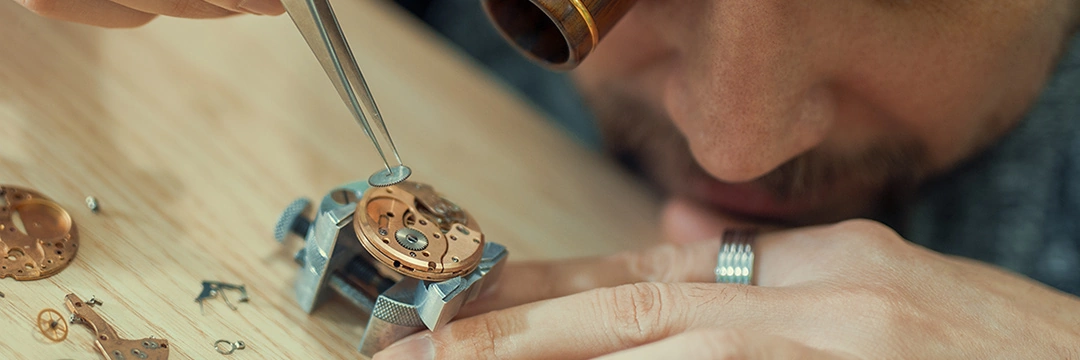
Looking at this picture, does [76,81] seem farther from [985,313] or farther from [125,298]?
[985,313]

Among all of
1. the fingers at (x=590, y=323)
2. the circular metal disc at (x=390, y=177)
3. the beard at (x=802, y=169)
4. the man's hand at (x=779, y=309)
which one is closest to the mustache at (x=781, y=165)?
the beard at (x=802, y=169)

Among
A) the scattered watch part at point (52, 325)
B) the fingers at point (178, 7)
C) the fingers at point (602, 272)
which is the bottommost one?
the scattered watch part at point (52, 325)

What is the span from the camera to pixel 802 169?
0.94 metres

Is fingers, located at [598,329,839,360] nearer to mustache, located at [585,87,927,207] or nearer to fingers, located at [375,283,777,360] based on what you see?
fingers, located at [375,283,777,360]

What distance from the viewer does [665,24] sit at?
792mm

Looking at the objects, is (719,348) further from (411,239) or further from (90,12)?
(90,12)

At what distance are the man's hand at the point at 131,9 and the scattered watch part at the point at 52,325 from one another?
24 centimetres

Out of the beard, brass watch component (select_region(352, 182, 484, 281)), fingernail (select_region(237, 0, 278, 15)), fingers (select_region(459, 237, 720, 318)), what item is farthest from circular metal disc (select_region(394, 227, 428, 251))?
the beard

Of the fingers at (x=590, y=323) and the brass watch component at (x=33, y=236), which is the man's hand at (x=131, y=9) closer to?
the brass watch component at (x=33, y=236)

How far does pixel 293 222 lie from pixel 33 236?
7.6 inches

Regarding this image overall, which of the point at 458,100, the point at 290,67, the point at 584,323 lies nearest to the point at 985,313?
the point at 584,323

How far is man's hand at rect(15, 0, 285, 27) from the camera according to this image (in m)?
0.67

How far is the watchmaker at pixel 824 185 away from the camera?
65 centimetres

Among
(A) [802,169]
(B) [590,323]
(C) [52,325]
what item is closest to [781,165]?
(A) [802,169]
